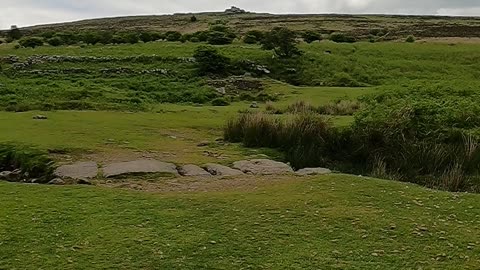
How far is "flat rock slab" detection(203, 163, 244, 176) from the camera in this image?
36.5 ft

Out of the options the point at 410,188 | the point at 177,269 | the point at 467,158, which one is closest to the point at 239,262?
the point at 177,269

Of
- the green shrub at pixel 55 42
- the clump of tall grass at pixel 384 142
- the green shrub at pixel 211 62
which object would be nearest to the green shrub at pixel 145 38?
the green shrub at pixel 55 42

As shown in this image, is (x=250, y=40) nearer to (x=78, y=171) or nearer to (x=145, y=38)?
(x=145, y=38)

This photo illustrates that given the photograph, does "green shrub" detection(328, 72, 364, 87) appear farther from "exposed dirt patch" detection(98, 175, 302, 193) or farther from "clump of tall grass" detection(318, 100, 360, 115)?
"exposed dirt patch" detection(98, 175, 302, 193)

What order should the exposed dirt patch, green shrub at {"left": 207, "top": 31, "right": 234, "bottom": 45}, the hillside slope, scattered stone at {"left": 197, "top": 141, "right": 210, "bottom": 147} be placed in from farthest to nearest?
the hillside slope < green shrub at {"left": 207, "top": 31, "right": 234, "bottom": 45} < scattered stone at {"left": 197, "top": 141, "right": 210, "bottom": 147} < the exposed dirt patch

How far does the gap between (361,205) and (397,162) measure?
4505 mm

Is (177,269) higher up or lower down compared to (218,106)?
higher up

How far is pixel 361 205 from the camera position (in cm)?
845

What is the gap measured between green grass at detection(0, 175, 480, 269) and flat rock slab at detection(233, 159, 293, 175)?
1.87 m

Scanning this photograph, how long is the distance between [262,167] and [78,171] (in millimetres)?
3261

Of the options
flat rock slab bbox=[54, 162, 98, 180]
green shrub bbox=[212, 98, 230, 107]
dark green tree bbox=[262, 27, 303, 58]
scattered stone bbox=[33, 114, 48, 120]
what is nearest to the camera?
flat rock slab bbox=[54, 162, 98, 180]

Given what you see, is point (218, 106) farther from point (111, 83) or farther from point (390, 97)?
point (390, 97)

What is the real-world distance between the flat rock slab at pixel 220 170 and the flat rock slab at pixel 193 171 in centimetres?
14

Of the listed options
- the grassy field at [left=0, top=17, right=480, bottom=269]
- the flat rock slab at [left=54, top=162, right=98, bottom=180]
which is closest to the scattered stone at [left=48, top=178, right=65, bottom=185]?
the flat rock slab at [left=54, top=162, right=98, bottom=180]
